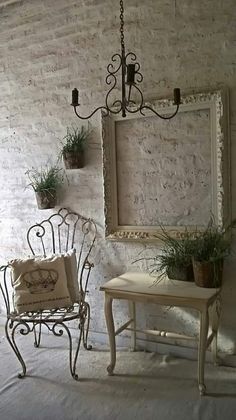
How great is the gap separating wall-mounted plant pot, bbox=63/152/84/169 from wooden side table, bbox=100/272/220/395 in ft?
2.78

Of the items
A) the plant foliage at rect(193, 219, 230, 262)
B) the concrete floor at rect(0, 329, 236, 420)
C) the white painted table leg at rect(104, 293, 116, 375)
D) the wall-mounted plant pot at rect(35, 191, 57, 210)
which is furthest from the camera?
the wall-mounted plant pot at rect(35, 191, 57, 210)

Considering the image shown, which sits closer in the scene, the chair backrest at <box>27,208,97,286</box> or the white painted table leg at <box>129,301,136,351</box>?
the white painted table leg at <box>129,301,136,351</box>

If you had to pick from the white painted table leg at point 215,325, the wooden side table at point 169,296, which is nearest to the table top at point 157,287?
the wooden side table at point 169,296

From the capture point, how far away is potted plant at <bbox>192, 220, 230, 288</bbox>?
7.27ft

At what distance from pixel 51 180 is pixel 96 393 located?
1.51 m

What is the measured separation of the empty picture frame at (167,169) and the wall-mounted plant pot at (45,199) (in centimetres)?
43

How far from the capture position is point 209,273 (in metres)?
2.21

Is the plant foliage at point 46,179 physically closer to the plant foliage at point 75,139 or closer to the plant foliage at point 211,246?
the plant foliage at point 75,139

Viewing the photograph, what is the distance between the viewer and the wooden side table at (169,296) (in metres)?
2.09

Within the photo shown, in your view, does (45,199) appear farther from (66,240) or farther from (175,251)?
(175,251)

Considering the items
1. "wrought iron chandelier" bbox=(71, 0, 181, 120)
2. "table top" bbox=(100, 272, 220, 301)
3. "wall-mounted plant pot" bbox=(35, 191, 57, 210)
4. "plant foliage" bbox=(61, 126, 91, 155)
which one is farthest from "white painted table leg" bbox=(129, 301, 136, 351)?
"wrought iron chandelier" bbox=(71, 0, 181, 120)

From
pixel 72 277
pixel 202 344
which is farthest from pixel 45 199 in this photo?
pixel 202 344

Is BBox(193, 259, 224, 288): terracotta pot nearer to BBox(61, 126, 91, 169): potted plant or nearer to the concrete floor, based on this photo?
the concrete floor

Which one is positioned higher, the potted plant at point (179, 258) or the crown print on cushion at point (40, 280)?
the potted plant at point (179, 258)
